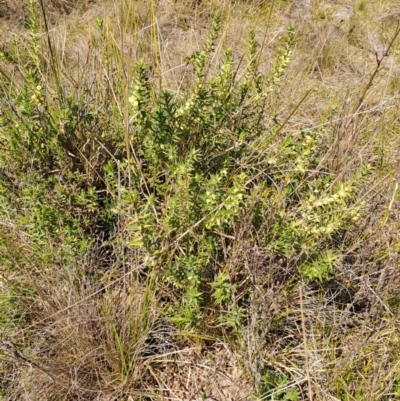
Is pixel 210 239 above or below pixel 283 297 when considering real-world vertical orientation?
above

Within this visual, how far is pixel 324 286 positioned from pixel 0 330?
116cm

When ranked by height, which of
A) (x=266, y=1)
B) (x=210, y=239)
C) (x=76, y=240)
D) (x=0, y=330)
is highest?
(x=266, y=1)

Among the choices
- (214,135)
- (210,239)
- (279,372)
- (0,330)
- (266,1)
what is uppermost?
(266,1)

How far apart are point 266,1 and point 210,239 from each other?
127 inches

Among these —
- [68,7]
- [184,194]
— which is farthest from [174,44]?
[184,194]

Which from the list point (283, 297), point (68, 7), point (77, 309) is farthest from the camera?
point (68, 7)

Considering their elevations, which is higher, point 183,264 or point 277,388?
point 183,264

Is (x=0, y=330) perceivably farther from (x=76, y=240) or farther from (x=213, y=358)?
(x=213, y=358)

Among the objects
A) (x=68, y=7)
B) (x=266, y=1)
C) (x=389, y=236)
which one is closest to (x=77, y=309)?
(x=389, y=236)

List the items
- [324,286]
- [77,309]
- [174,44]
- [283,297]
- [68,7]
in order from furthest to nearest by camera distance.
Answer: [68,7] < [174,44] < [324,286] < [283,297] < [77,309]

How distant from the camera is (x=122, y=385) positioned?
134cm

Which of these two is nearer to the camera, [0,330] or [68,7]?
[0,330]

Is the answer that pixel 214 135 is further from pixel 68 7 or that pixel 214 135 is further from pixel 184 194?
pixel 68 7

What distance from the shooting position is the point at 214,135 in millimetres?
1664
